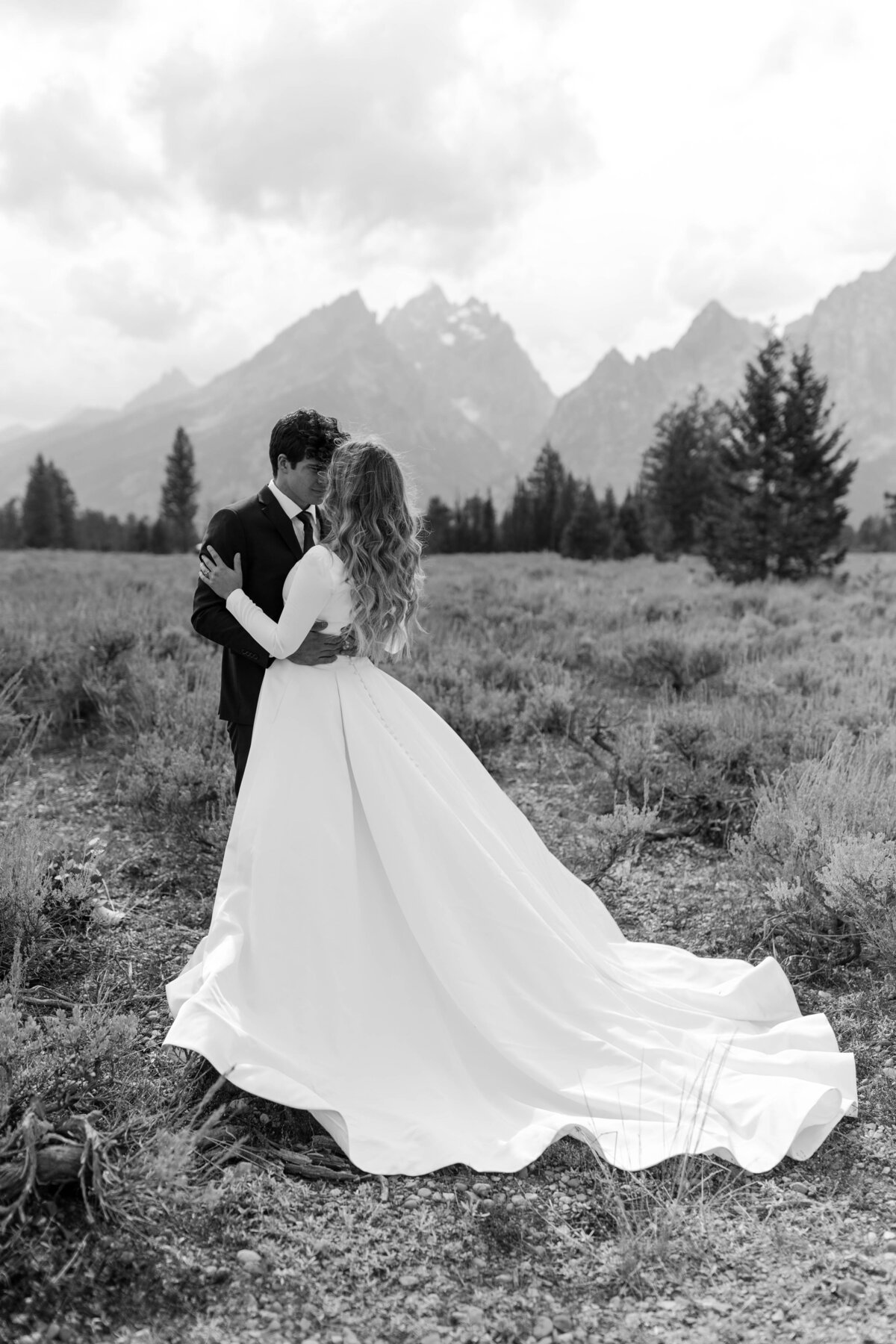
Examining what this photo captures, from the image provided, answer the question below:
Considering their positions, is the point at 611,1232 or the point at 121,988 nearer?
the point at 611,1232

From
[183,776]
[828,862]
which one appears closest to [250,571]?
[183,776]

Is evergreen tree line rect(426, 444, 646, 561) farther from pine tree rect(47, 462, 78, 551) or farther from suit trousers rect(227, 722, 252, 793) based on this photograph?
suit trousers rect(227, 722, 252, 793)

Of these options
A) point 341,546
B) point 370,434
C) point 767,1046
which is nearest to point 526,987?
point 767,1046

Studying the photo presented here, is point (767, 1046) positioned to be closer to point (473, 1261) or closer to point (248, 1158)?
point (473, 1261)

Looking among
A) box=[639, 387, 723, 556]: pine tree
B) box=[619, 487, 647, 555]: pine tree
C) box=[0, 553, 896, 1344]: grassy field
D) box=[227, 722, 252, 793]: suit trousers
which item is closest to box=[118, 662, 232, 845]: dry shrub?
box=[0, 553, 896, 1344]: grassy field

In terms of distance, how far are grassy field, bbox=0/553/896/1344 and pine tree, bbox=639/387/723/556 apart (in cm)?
3456

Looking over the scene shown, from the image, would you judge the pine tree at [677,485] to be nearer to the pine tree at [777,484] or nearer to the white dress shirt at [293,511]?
the pine tree at [777,484]

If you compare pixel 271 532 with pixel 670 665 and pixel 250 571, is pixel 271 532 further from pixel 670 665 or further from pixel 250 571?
pixel 670 665

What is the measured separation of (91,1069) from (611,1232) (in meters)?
1.69

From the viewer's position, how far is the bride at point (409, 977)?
3027 mm

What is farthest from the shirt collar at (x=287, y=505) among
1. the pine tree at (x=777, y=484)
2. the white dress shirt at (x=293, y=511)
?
the pine tree at (x=777, y=484)

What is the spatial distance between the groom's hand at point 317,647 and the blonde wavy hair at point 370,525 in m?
0.12

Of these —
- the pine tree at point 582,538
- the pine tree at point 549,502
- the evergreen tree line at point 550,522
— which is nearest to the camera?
the pine tree at point 582,538

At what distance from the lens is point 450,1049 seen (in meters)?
3.28
